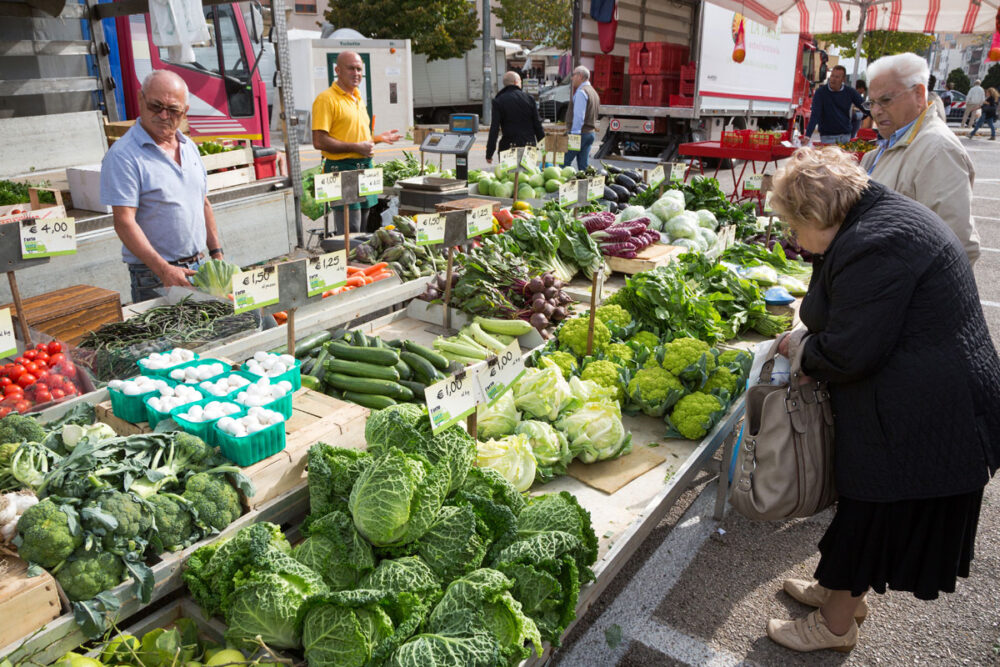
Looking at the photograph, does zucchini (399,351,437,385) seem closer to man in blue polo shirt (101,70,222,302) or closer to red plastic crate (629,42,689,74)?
man in blue polo shirt (101,70,222,302)

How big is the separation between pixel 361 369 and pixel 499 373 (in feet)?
3.06

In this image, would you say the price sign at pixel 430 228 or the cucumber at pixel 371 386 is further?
the price sign at pixel 430 228

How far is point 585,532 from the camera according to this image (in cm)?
213

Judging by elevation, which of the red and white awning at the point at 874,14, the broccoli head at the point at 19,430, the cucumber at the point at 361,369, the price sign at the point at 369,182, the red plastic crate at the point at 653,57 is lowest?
the cucumber at the point at 361,369

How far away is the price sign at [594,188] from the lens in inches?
233

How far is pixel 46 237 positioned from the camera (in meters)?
3.08

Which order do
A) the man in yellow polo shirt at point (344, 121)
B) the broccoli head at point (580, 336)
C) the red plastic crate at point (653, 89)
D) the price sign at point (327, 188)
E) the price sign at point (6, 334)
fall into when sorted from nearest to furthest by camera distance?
the price sign at point (6, 334), the broccoli head at point (580, 336), the price sign at point (327, 188), the man in yellow polo shirt at point (344, 121), the red plastic crate at point (653, 89)

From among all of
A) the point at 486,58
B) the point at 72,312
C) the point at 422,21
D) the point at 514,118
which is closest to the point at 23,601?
the point at 72,312

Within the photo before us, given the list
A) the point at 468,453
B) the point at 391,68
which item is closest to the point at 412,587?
the point at 468,453

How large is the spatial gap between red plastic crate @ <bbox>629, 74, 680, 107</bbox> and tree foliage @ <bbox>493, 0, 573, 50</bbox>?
17885mm

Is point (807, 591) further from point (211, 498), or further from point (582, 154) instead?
point (582, 154)

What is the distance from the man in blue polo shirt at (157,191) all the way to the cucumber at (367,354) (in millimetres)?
934

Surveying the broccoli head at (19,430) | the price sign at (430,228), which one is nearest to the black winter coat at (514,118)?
the price sign at (430,228)

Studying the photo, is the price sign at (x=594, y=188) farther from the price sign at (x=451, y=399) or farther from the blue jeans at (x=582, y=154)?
the blue jeans at (x=582, y=154)
